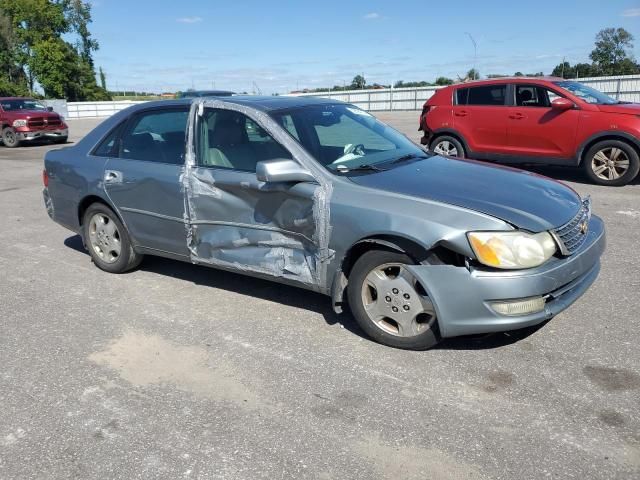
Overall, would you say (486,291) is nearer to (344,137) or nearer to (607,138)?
(344,137)

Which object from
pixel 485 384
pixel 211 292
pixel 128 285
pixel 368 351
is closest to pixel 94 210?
pixel 128 285


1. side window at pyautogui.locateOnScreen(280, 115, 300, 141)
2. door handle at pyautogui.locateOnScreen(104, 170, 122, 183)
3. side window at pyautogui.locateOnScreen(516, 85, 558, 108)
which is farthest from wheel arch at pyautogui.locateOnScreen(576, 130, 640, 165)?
door handle at pyautogui.locateOnScreen(104, 170, 122, 183)

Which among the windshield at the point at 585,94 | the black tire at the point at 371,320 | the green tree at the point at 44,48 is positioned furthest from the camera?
the green tree at the point at 44,48

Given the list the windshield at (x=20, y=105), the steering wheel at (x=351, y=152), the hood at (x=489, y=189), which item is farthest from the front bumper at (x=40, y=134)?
the hood at (x=489, y=189)

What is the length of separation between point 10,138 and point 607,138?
18.5 meters

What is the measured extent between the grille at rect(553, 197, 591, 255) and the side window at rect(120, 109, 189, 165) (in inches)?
112

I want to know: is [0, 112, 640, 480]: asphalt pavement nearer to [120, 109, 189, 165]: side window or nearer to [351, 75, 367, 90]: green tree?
[120, 109, 189, 165]: side window

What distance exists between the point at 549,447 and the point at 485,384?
613 millimetres

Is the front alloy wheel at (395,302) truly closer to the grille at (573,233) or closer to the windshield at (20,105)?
the grille at (573,233)

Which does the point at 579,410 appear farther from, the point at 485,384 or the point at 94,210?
the point at 94,210

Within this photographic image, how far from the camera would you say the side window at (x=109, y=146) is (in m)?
5.21

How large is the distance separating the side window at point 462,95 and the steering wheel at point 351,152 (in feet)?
21.1

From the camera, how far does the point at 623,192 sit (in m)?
8.62

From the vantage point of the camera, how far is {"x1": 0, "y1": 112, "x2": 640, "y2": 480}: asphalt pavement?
270 cm
